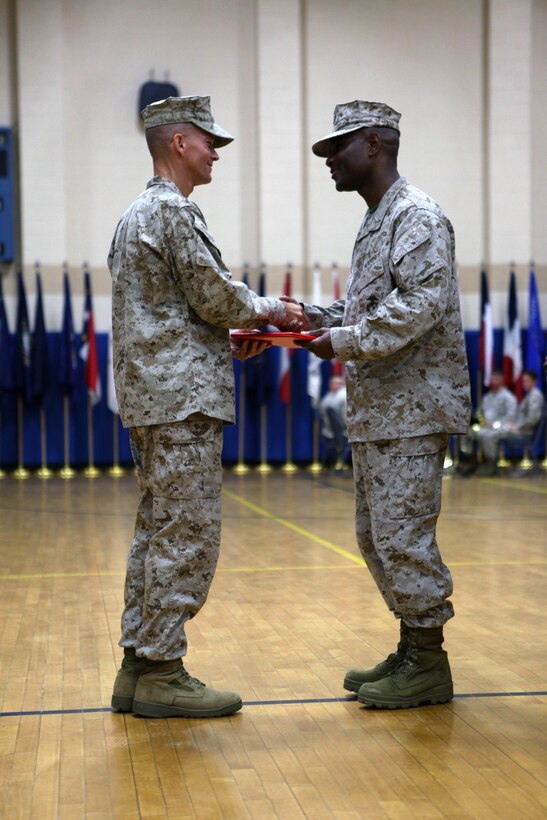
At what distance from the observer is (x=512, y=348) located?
51.5ft

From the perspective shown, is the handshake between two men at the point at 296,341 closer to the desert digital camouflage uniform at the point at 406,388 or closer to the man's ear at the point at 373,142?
the desert digital camouflage uniform at the point at 406,388

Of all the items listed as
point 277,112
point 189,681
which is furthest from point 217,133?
point 277,112

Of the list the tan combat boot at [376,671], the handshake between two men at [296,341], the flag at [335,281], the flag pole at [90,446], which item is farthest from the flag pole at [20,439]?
the tan combat boot at [376,671]

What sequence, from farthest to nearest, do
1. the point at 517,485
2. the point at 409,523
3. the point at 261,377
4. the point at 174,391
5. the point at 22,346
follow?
the point at 261,377
the point at 22,346
the point at 517,485
the point at 409,523
the point at 174,391

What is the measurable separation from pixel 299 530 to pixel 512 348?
778 centimetres

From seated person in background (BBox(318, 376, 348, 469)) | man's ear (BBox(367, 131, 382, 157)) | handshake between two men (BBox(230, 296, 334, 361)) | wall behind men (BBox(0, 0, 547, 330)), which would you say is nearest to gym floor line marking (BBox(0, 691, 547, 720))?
handshake between two men (BBox(230, 296, 334, 361))

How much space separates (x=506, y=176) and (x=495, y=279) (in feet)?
5.01

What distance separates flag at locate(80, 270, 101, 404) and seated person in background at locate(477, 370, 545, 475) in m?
5.24

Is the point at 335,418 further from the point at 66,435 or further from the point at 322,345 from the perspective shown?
the point at 322,345

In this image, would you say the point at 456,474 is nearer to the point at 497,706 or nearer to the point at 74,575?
the point at 74,575

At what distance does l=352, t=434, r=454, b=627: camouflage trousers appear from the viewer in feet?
11.8

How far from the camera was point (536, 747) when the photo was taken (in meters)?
3.17

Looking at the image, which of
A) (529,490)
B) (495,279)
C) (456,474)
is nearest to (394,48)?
(495,279)

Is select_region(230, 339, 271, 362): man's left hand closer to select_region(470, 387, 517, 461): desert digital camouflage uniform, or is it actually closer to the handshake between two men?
the handshake between two men
